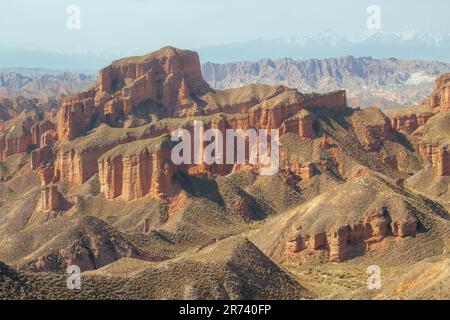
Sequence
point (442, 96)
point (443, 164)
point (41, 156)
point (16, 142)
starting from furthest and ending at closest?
1. point (16, 142)
2. point (442, 96)
3. point (41, 156)
4. point (443, 164)

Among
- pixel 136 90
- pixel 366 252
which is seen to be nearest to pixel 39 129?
pixel 136 90

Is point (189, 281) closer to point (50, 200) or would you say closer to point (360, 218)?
point (360, 218)

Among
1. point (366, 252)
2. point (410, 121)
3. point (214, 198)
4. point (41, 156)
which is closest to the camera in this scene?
point (366, 252)

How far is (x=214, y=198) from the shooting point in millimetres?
97125

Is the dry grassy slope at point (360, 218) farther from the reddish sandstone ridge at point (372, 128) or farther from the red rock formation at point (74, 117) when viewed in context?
the red rock formation at point (74, 117)

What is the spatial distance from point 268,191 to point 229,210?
26.4 ft

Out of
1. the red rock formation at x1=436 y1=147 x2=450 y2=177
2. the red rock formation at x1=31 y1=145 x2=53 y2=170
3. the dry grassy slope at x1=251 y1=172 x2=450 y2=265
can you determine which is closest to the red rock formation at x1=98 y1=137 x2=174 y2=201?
the red rock formation at x1=31 y1=145 x2=53 y2=170

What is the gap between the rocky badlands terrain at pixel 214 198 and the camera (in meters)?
54.0

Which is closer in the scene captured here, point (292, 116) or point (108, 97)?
point (292, 116)

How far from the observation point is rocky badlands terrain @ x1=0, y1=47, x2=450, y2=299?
2127 inches
